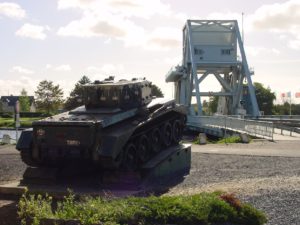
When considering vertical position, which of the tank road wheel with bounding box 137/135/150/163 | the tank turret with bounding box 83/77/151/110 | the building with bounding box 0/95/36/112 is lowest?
the building with bounding box 0/95/36/112

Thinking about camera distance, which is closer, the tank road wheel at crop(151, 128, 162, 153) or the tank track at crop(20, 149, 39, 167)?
the tank track at crop(20, 149, 39, 167)

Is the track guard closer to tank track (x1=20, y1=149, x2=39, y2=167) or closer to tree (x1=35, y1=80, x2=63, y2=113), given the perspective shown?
tank track (x1=20, y1=149, x2=39, y2=167)

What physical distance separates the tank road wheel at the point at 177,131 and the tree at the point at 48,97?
295 feet

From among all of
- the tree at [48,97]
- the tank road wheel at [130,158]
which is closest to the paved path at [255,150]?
the tank road wheel at [130,158]

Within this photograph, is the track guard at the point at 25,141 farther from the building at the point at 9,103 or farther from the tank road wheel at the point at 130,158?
the building at the point at 9,103

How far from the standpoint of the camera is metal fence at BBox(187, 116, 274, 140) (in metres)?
34.3

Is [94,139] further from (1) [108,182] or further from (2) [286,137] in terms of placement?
(2) [286,137]

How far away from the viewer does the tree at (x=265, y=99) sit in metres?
112

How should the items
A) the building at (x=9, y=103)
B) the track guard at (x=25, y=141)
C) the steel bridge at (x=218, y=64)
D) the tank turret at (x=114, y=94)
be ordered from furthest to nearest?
the building at (x=9, y=103) → the steel bridge at (x=218, y=64) → the tank turret at (x=114, y=94) → the track guard at (x=25, y=141)

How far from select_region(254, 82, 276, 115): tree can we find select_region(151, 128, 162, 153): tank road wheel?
3882 inches

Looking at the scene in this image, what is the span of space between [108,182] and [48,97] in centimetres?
9486

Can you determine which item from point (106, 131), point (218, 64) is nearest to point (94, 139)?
point (106, 131)

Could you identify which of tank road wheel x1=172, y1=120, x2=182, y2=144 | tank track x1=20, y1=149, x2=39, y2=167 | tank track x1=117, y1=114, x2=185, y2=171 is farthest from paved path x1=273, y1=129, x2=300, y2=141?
tank track x1=20, y1=149, x2=39, y2=167

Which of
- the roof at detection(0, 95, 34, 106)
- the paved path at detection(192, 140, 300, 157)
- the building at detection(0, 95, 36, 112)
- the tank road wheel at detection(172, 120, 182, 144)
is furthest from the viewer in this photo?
the roof at detection(0, 95, 34, 106)
